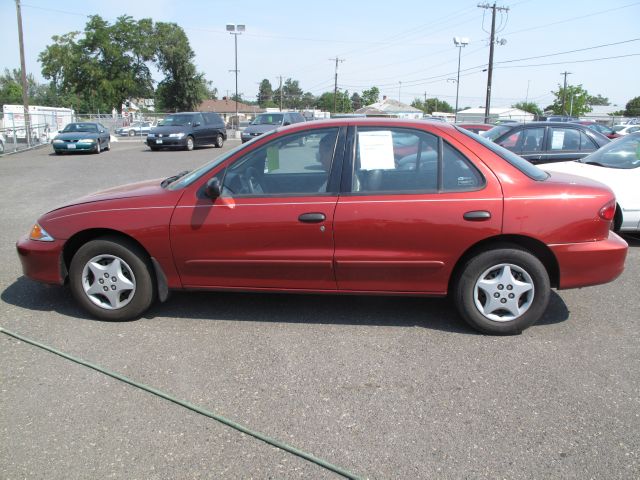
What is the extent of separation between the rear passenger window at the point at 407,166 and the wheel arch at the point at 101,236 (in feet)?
5.55

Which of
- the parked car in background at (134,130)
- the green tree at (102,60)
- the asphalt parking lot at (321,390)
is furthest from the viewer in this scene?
the green tree at (102,60)

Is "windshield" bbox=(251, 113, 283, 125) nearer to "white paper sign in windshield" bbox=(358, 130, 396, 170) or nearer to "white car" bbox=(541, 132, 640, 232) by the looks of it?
"white car" bbox=(541, 132, 640, 232)

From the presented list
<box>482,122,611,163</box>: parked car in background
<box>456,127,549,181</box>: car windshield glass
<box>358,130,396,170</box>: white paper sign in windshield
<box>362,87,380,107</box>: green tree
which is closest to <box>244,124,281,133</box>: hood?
<box>482,122,611,163</box>: parked car in background

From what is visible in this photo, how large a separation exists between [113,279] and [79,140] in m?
19.3

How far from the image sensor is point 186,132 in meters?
22.9

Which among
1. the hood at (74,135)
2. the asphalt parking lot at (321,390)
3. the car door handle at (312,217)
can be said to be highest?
the hood at (74,135)

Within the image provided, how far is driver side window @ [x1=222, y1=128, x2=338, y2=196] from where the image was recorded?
4117 millimetres

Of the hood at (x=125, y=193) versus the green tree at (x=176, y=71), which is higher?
the green tree at (x=176, y=71)

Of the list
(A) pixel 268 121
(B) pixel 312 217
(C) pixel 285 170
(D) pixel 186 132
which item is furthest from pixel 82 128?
(B) pixel 312 217

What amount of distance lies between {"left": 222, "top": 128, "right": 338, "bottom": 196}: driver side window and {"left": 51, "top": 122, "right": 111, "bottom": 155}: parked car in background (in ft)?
64.4

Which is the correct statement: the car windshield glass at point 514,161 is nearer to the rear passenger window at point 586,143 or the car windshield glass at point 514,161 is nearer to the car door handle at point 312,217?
the car door handle at point 312,217

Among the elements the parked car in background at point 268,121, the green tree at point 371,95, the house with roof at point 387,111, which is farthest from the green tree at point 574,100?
the parked car in background at point 268,121

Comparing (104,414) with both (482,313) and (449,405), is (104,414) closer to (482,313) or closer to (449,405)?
(449,405)

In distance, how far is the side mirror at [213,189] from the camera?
3.97m
